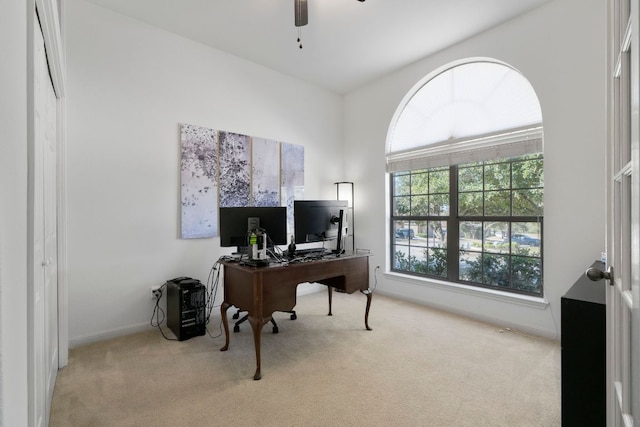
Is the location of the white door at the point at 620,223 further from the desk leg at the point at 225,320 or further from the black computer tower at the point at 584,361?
the desk leg at the point at 225,320

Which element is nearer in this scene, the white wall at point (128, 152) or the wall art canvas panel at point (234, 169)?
the white wall at point (128, 152)

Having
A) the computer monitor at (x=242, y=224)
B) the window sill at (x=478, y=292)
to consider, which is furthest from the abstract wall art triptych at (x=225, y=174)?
the window sill at (x=478, y=292)

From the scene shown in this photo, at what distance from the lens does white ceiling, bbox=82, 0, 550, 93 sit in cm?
290

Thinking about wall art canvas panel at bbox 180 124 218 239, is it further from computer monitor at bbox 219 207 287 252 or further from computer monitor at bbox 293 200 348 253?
computer monitor at bbox 293 200 348 253

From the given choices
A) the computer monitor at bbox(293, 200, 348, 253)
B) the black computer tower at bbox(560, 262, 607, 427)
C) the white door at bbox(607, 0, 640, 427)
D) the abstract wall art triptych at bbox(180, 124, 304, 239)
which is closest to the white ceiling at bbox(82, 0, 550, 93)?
the abstract wall art triptych at bbox(180, 124, 304, 239)

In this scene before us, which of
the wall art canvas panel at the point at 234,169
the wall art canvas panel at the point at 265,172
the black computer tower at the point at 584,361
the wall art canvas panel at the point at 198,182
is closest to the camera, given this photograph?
the black computer tower at the point at 584,361

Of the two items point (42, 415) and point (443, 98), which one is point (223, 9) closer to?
point (443, 98)

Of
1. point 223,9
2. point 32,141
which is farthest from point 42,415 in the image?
point 223,9

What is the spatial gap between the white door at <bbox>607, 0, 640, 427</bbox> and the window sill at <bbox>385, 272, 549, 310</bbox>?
210 cm

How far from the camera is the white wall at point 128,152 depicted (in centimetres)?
279

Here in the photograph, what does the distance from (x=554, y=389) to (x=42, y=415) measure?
10.3 ft

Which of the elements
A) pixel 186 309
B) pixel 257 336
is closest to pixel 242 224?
pixel 257 336

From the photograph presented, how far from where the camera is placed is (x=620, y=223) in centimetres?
105

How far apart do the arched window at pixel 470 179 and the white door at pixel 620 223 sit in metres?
2.23
